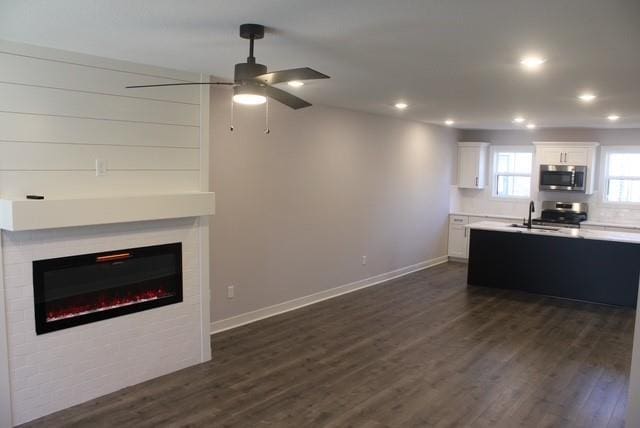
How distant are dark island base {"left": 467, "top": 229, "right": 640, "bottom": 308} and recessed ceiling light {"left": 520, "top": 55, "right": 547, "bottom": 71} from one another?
3676 millimetres

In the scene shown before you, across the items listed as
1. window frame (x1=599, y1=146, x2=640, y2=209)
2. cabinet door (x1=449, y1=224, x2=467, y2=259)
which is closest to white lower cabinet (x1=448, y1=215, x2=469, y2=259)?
cabinet door (x1=449, y1=224, x2=467, y2=259)

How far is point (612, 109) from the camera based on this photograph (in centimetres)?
581

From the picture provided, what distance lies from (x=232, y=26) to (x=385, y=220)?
4.96m

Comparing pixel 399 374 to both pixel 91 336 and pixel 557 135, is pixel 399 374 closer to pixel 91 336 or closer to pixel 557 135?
pixel 91 336

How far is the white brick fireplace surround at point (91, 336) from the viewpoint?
3199mm

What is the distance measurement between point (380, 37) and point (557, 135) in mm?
6837

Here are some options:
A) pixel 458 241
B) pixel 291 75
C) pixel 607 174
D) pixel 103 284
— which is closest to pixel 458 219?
pixel 458 241

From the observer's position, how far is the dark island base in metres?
6.21

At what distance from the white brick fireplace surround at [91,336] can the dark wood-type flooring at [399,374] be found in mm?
128

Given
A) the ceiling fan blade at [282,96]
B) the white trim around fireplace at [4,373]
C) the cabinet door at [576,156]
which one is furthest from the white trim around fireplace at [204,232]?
the cabinet door at [576,156]

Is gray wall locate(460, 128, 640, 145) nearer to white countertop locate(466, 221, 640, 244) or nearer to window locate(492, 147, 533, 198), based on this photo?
window locate(492, 147, 533, 198)

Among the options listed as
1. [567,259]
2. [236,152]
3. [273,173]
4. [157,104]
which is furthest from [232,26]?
[567,259]

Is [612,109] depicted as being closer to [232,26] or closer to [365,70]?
[365,70]

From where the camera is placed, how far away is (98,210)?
11.1ft
